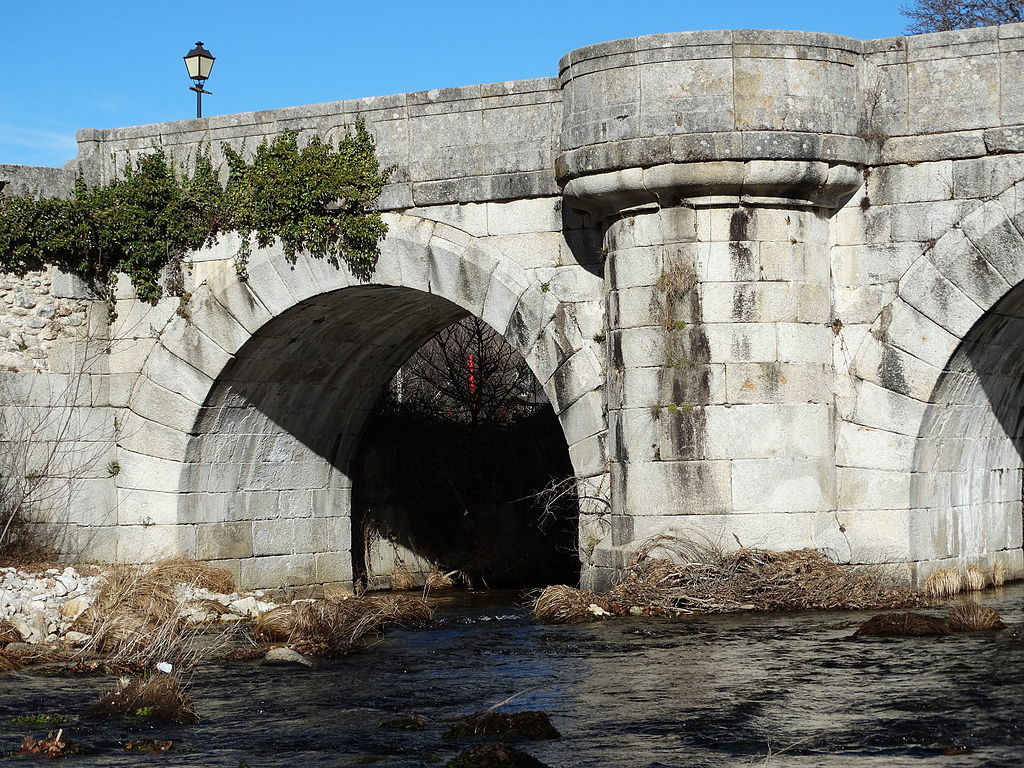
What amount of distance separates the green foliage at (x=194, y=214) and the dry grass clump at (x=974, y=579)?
5.08 meters

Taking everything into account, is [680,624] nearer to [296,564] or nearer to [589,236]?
[589,236]

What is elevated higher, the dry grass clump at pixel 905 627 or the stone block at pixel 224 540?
the stone block at pixel 224 540

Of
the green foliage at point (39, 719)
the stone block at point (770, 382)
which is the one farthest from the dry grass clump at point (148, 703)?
the stone block at point (770, 382)

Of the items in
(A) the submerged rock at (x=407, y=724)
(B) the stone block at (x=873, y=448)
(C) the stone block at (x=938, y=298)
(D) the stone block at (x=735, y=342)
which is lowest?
(A) the submerged rock at (x=407, y=724)

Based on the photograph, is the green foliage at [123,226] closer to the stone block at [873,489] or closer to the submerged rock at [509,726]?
the stone block at [873,489]

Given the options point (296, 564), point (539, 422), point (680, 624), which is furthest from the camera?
point (539, 422)

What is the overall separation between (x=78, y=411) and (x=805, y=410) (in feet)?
20.9

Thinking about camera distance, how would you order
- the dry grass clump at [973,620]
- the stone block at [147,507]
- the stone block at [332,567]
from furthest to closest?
1. the stone block at [332,567]
2. the stone block at [147,507]
3. the dry grass clump at [973,620]

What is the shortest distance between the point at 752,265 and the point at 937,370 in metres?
1.43

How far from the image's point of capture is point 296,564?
551 inches

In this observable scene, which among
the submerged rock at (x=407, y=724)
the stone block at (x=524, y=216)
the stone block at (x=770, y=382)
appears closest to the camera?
the submerged rock at (x=407, y=724)

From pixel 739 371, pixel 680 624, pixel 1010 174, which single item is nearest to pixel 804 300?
pixel 739 371

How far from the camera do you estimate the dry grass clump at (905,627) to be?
8992 millimetres

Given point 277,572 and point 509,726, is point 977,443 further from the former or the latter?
point 277,572
